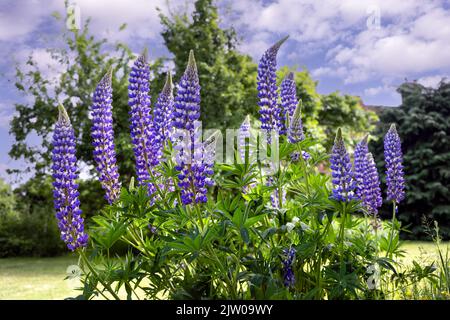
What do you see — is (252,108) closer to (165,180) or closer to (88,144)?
(88,144)

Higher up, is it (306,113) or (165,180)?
(306,113)

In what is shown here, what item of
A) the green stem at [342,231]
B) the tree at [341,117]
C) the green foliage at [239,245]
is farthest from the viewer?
the tree at [341,117]

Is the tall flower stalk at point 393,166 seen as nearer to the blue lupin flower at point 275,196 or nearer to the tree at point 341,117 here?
the blue lupin flower at point 275,196

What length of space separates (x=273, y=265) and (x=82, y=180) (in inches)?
496

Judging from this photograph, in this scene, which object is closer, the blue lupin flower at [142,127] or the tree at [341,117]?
the blue lupin flower at [142,127]

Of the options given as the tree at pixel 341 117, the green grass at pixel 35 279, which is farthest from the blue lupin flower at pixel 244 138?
the tree at pixel 341 117

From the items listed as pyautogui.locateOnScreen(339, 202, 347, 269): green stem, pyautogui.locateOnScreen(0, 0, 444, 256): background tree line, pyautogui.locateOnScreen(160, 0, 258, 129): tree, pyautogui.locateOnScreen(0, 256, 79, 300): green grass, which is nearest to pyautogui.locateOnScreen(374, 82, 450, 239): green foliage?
pyautogui.locateOnScreen(0, 0, 444, 256): background tree line

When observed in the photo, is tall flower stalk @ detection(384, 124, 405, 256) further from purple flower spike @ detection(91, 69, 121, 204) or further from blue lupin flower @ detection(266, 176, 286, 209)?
purple flower spike @ detection(91, 69, 121, 204)

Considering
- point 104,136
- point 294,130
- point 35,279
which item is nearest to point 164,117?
A: point 104,136

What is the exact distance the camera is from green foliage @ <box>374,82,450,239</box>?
1466cm

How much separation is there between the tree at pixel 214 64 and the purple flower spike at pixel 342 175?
10.1 metres

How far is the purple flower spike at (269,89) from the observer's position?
321 centimetres
